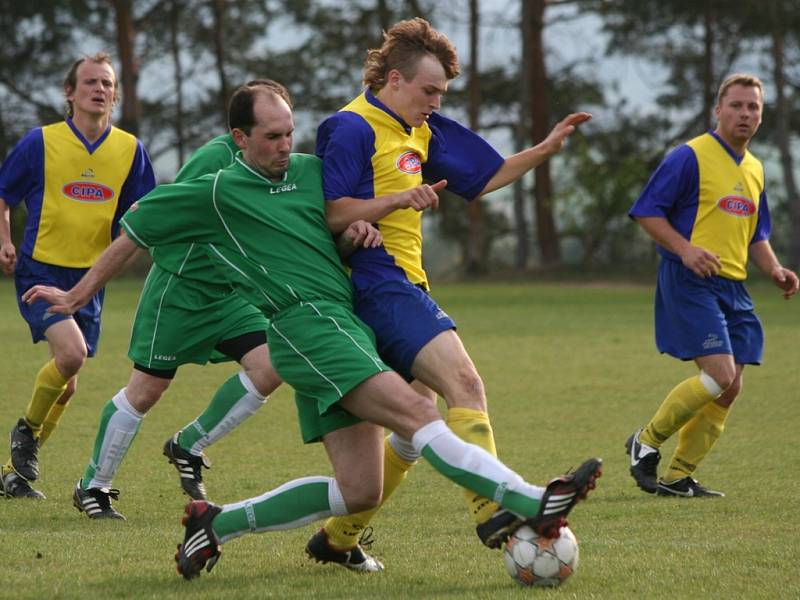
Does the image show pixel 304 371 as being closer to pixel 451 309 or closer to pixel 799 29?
pixel 451 309

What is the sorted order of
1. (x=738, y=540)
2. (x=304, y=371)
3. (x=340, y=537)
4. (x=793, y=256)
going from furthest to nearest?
(x=793, y=256), (x=738, y=540), (x=340, y=537), (x=304, y=371)

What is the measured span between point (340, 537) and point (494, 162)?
1.70m

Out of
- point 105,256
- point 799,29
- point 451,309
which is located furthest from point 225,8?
point 105,256

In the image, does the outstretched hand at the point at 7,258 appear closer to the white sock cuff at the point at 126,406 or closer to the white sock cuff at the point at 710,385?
the white sock cuff at the point at 126,406

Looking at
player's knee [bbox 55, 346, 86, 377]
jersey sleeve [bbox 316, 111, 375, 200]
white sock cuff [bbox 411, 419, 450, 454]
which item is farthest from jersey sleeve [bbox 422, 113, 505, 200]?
player's knee [bbox 55, 346, 86, 377]

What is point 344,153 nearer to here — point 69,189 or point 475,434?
point 475,434

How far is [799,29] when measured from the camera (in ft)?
107

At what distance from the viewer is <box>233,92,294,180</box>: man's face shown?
4828 mm

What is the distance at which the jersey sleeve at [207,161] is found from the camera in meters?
6.11

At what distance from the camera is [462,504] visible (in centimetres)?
678

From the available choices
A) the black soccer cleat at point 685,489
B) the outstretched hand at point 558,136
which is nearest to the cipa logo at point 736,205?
the black soccer cleat at point 685,489

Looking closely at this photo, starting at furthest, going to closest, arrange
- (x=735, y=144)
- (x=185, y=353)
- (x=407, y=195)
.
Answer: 1. (x=735, y=144)
2. (x=185, y=353)
3. (x=407, y=195)

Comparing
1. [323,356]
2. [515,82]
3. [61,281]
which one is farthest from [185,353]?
[515,82]

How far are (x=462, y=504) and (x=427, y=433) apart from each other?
2.32 metres
